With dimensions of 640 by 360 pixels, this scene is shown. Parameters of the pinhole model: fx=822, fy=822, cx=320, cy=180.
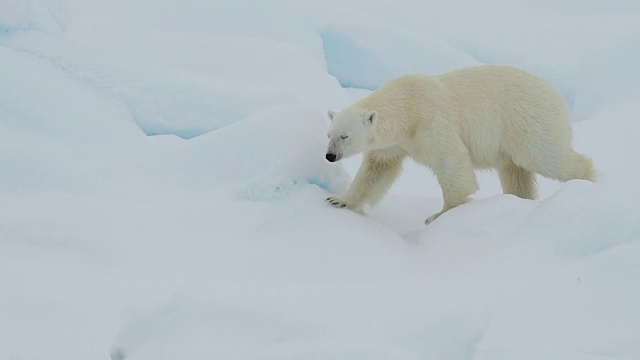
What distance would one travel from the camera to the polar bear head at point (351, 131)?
13.2 ft

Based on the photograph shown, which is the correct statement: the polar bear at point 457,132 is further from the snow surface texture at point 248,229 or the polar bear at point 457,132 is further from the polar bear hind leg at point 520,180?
the snow surface texture at point 248,229

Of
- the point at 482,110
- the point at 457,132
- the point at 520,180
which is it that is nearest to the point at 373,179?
the point at 457,132

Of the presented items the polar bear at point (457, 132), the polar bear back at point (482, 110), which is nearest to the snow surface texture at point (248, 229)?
the polar bear at point (457, 132)

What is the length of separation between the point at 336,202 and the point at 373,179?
0.38 meters

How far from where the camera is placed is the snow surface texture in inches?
84.3

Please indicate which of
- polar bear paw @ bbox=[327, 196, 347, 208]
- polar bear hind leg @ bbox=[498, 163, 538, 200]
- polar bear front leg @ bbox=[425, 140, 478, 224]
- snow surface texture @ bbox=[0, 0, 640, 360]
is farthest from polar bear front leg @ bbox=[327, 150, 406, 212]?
polar bear hind leg @ bbox=[498, 163, 538, 200]

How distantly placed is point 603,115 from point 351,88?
8.16 ft

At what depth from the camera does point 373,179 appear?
14.0 ft

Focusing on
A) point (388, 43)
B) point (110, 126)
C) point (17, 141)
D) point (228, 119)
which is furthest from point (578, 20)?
point (17, 141)

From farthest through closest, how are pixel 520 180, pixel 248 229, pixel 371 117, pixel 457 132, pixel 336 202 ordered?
pixel 520 180
pixel 457 132
pixel 371 117
pixel 336 202
pixel 248 229

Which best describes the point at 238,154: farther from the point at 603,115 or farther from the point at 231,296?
the point at 603,115

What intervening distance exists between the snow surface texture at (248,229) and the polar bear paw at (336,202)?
6 cm

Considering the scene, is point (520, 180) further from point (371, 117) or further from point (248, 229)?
point (248, 229)

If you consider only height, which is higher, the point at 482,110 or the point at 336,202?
the point at 482,110
